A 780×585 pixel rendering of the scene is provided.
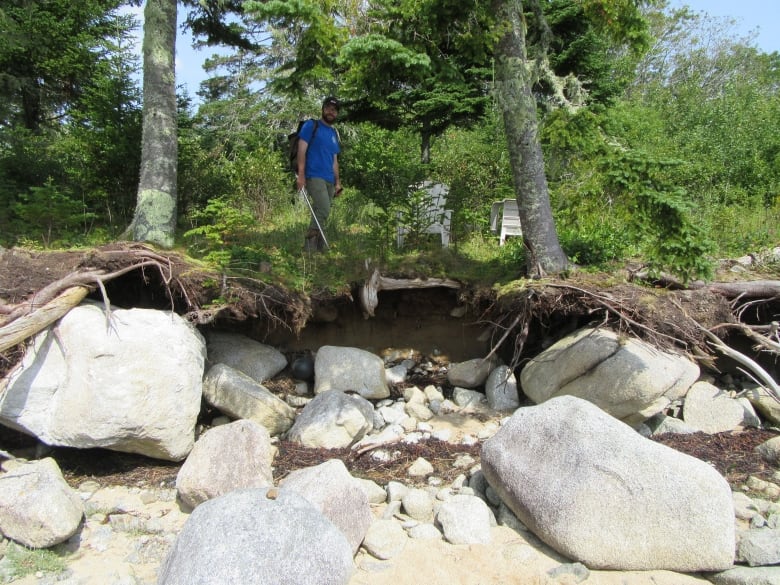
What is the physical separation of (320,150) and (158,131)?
6.96 feet

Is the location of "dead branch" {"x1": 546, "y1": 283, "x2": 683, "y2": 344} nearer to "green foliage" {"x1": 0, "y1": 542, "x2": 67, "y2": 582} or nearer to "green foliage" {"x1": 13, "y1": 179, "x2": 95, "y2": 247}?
"green foliage" {"x1": 0, "y1": 542, "x2": 67, "y2": 582}

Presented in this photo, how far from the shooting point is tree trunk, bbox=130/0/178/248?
22.6ft

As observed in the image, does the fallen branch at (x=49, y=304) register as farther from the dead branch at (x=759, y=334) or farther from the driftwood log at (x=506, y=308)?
the dead branch at (x=759, y=334)

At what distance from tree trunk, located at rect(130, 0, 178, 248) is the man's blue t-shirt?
6.00 ft

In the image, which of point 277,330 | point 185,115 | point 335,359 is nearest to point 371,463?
point 335,359

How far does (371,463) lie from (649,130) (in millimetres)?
12283

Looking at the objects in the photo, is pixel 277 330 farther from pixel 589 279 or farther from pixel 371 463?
pixel 589 279

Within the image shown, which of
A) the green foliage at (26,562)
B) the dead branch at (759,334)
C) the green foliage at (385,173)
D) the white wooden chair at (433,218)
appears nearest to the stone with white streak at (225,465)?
the green foliage at (26,562)

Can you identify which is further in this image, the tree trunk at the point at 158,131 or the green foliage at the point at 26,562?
the tree trunk at the point at 158,131

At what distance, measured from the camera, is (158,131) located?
7.05 meters

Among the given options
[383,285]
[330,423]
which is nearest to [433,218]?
[383,285]

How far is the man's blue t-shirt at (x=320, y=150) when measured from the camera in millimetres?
6906

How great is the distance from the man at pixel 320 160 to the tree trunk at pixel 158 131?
1.78m

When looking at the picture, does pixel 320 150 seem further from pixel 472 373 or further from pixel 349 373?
pixel 472 373
